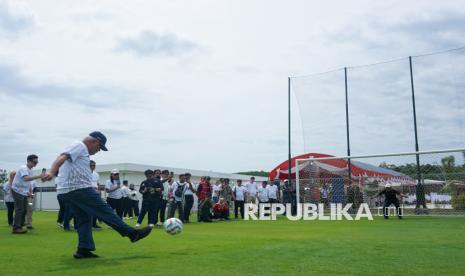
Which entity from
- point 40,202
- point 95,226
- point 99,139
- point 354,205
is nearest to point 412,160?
point 354,205

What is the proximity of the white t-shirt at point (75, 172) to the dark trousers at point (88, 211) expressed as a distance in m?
0.07

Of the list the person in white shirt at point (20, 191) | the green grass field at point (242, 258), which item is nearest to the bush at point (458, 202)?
the green grass field at point (242, 258)

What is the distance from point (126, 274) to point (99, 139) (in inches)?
91.9

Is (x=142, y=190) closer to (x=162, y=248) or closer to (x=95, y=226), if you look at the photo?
(x=95, y=226)

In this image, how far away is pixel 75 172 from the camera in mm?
6762

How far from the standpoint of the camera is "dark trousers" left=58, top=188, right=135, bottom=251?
676 cm

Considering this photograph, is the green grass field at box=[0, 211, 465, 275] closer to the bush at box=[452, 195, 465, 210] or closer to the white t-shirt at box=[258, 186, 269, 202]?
the bush at box=[452, 195, 465, 210]

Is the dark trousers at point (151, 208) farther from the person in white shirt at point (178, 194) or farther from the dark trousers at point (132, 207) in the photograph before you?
the dark trousers at point (132, 207)

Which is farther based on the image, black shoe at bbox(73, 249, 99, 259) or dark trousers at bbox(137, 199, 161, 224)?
dark trousers at bbox(137, 199, 161, 224)

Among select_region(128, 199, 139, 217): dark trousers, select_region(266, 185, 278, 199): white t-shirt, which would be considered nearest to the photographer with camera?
select_region(128, 199, 139, 217): dark trousers

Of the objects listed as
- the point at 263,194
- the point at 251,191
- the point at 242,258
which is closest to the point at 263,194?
the point at 263,194

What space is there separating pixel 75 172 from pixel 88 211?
0.57 metres

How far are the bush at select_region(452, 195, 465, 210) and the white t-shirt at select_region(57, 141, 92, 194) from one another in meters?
17.0

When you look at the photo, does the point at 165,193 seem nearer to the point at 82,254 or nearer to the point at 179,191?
the point at 179,191
